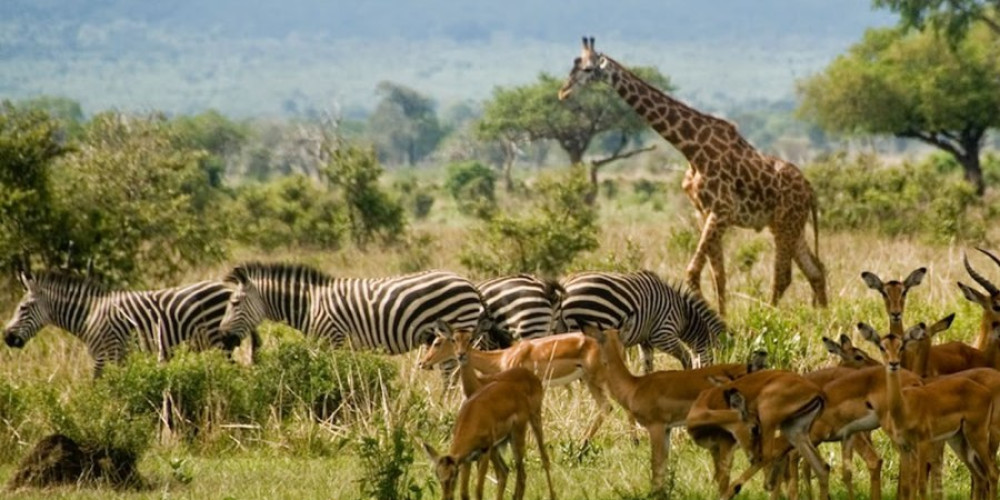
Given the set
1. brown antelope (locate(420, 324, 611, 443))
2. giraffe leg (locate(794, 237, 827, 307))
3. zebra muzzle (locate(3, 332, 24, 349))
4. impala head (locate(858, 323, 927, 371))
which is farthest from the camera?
giraffe leg (locate(794, 237, 827, 307))

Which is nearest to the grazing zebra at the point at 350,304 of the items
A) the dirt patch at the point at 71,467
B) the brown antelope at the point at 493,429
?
the dirt patch at the point at 71,467

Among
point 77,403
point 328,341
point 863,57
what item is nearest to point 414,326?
point 328,341

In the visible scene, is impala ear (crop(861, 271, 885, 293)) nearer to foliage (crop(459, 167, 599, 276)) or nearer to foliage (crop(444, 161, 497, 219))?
foliage (crop(459, 167, 599, 276))

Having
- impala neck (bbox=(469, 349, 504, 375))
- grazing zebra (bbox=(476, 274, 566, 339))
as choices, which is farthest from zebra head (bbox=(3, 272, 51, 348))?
impala neck (bbox=(469, 349, 504, 375))

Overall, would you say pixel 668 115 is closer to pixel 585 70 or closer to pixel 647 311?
pixel 585 70

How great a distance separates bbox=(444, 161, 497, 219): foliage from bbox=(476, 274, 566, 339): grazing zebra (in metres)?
12.3

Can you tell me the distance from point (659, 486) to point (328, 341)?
527cm

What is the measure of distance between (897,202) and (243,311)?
46.8 feet

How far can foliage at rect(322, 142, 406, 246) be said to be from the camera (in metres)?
26.0

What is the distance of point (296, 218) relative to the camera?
27.2 m

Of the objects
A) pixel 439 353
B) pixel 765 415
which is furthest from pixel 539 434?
pixel 439 353

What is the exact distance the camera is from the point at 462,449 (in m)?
7.80

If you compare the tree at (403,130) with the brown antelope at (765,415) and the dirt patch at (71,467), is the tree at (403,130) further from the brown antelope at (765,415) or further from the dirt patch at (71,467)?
the brown antelope at (765,415)

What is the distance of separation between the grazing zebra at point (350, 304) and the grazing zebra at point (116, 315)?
44 cm
